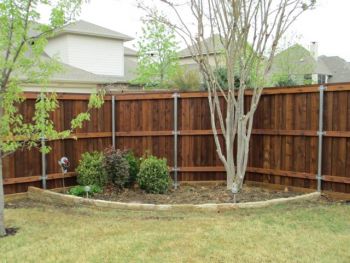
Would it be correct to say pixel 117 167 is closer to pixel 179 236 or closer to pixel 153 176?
pixel 153 176

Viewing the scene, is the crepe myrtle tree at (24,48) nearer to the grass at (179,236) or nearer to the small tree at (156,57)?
the grass at (179,236)

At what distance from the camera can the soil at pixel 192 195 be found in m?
6.67

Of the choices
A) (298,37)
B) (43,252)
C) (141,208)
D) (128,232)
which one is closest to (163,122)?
(141,208)

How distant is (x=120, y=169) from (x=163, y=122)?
142cm

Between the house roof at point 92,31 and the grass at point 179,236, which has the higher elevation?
the house roof at point 92,31

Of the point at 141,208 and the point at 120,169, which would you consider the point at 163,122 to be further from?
the point at 141,208

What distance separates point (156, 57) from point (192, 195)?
42.4ft

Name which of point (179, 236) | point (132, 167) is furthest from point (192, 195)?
point (179, 236)

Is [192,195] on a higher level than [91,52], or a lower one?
lower

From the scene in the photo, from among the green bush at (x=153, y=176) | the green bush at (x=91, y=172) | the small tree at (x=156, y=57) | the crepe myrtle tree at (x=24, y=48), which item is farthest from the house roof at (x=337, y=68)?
the crepe myrtle tree at (x=24, y=48)

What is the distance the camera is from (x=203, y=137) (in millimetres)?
8062

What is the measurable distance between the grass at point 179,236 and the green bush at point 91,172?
3.86 feet

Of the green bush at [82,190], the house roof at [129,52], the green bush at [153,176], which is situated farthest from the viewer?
the house roof at [129,52]

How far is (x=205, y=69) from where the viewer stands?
7.54 meters
